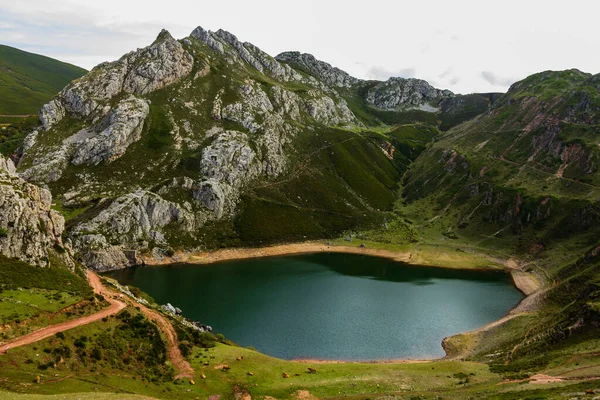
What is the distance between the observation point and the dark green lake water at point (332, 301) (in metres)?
89.2

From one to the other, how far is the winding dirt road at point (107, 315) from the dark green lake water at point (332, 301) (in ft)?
87.9

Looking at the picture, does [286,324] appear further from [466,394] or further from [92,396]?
[92,396]

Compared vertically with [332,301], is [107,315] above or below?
above

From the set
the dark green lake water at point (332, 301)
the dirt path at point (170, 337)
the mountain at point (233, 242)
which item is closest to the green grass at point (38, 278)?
the mountain at point (233, 242)

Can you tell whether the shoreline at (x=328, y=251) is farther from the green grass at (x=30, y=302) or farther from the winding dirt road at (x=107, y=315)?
the green grass at (x=30, y=302)

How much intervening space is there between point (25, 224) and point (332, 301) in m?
80.7

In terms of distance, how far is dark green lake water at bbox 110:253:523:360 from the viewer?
293 feet

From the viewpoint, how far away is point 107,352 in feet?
166

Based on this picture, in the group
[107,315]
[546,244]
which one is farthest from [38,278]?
[546,244]

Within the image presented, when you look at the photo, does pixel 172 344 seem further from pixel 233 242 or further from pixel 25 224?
pixel 233 242

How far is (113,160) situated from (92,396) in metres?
167

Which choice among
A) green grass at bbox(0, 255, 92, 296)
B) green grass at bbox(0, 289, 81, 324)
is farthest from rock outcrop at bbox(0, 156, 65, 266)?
green grass at bbox(0, 289, 81, 324)

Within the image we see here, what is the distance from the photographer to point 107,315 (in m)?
58.2

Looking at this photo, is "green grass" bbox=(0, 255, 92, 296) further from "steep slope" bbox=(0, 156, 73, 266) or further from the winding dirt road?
the winding dirt road
